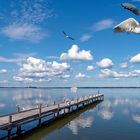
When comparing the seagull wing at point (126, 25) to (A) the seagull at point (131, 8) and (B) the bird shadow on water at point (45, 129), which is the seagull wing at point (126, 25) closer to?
(A) the seagull at point (131, 8)

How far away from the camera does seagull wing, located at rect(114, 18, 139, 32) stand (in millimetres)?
4617

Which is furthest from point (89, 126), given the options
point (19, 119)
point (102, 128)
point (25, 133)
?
point (19, 119)

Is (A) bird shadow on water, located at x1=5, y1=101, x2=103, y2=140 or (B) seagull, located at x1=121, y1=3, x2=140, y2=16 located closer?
(B) seagull, located at x1=121, y1=3, x2=140, y2=16

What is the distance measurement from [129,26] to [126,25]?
0.24ft

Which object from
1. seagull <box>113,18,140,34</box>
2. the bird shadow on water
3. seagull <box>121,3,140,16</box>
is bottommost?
the bird shadow on water

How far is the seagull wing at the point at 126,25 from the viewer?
4.62m

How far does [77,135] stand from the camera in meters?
25.2

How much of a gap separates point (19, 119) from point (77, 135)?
609cm

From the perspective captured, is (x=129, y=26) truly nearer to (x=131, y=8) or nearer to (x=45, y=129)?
(x=131, y=8)

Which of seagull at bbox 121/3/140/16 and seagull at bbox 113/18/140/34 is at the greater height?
seagull at bbox 121/3/140/16

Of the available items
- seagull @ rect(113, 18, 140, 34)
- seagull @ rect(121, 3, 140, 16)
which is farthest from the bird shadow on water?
seagull @ rect(121, 3, 140, 16)

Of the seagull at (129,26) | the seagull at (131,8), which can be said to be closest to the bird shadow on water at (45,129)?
the seagull at (129,26)

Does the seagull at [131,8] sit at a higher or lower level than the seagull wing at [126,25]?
higher

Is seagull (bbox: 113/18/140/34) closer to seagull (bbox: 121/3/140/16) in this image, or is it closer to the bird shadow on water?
seagull (bbox: 121/3/140/16)
